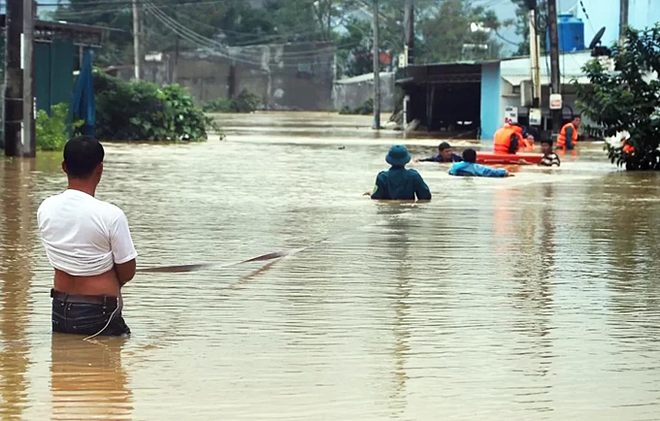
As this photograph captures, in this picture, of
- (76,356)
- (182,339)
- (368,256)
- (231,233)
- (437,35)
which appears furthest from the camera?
(437,35)

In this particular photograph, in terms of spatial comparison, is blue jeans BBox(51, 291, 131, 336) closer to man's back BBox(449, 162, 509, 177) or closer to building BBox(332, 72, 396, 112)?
man's back BBox(449, 162, 509, 177)

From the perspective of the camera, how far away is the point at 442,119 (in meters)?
57.7

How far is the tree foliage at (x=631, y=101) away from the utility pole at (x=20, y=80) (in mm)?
10828

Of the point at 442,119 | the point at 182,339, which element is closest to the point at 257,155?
→ the point at 182,339

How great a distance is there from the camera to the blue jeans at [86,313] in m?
7.50

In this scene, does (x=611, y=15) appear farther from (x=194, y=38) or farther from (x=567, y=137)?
(x=194, y=38)

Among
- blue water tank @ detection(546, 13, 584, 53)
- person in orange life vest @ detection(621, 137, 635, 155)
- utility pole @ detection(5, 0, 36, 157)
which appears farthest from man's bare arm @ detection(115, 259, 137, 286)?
blue water tank @ detection(546, 13, 584, 53)

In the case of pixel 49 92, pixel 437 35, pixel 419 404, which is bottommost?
pixel 419 404

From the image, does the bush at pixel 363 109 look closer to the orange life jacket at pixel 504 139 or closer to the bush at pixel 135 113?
the bush at pixel 135 113

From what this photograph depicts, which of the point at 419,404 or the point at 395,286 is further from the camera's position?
the point at 395,286

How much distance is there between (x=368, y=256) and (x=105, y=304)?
4.81 metres

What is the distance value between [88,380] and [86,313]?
36.4 inches

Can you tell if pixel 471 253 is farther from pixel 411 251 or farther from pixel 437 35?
pixel 437 35

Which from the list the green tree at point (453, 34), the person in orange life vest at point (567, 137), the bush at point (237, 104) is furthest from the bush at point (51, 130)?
the green tree at point (453, 34)
